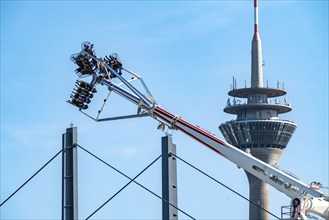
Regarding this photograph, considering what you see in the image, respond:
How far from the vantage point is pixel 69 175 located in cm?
5450

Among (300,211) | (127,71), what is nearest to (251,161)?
(300,211)

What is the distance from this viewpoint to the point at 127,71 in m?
77.9

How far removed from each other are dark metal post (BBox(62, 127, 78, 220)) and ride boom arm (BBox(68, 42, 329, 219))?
2355 cm

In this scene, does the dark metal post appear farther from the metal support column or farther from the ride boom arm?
the ride boom arm

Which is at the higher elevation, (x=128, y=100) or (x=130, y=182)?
(x=128, y=100)

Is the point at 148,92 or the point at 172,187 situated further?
the point at 148,92

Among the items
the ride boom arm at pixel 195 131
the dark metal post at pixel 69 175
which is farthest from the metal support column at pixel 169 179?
the ride boom arm at pixel 195 131

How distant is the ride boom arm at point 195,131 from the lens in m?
80.0

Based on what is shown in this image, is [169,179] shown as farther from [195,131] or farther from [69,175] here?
[195,131]

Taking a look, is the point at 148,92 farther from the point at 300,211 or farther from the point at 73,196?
the point at 73,196

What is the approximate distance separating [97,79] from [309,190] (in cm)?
2088

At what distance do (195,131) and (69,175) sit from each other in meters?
28.8

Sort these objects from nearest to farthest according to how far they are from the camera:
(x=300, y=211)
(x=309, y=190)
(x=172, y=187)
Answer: (x=172, y=187) → (x=300, y=211) → (x=309, y=190)

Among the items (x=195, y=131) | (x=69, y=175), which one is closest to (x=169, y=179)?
(x=69, y=175)
